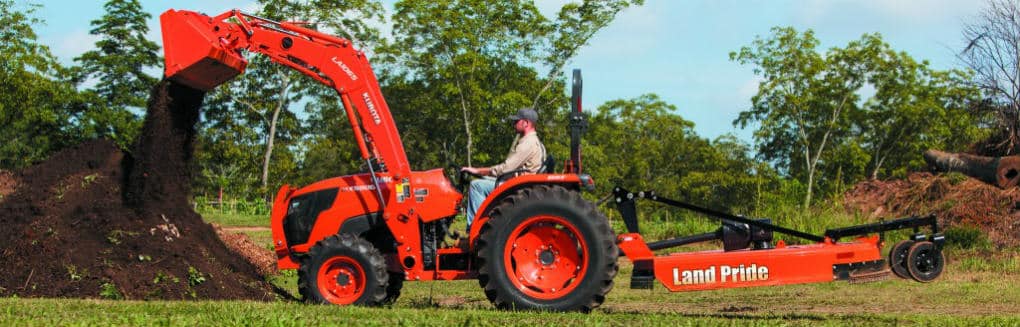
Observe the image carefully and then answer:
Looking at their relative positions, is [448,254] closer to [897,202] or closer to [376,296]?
[376,296]

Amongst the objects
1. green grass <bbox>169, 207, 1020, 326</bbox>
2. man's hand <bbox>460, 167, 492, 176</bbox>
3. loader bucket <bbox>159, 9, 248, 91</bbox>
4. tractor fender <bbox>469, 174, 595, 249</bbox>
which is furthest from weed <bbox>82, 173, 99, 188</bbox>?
tractor fender <bbox>469, 174, 595, 249</bbox>

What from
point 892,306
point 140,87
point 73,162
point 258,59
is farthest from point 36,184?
point 140,87

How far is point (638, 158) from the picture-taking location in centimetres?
6212

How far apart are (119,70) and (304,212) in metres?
28.7

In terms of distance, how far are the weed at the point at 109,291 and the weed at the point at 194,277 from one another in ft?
2.47

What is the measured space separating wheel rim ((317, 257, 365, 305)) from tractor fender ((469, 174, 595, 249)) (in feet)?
4.06

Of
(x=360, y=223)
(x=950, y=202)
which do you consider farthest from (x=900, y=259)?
(x=950, y=202)

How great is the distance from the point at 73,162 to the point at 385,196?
4.59 meters

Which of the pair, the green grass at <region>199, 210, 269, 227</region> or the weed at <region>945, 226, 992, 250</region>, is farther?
the green grass at <region>199, 210, 269, 227</region>

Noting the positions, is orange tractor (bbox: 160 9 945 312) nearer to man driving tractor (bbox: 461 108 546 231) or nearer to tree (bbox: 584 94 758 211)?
man driving tractor (bbox: 461 108 546 231)

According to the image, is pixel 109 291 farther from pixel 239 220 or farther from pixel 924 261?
pixel 239 220

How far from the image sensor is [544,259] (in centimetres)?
980

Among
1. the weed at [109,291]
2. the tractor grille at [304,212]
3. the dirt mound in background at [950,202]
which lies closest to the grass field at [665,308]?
the weed at [109,291]

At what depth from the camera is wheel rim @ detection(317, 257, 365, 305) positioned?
33.5 feet
